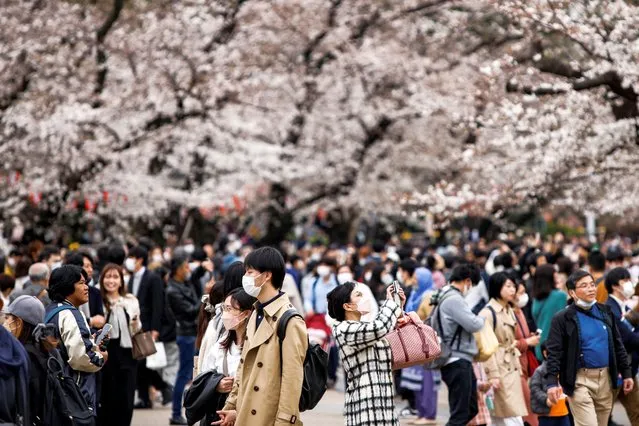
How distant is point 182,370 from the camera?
39.6 ft

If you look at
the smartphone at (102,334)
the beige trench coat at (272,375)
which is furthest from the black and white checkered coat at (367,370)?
the smartphone at (102,334)

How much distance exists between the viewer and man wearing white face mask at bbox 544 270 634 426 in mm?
8797

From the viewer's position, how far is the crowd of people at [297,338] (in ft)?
21.4

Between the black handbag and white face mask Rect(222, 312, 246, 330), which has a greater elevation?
white face mask Rect(222, 312, 246, 330)

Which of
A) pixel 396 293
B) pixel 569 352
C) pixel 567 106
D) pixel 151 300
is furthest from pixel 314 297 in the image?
pixel 396 293

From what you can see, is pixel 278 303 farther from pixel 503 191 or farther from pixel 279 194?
pixel 279 194

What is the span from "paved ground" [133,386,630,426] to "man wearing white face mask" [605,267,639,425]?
2313 mm

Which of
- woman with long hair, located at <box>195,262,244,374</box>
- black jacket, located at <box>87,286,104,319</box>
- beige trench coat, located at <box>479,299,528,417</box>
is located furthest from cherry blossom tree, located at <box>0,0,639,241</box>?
woman with long hair, located at <box>195,262,244,374</box>

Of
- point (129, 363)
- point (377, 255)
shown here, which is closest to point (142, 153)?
point (377, 255)

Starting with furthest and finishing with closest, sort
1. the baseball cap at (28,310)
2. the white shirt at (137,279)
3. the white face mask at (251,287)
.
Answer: the white shirt at (137,279), the baseball cap at (28,310), the white face mask at (251,287)

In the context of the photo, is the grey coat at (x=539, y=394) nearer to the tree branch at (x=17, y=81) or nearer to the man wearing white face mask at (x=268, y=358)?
the man wearing white face mask at (x=268, y=358)

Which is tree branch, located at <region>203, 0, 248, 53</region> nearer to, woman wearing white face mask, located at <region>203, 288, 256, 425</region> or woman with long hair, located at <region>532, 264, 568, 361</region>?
woman with long hair, located at <region>532, 264, 568, 361</region>

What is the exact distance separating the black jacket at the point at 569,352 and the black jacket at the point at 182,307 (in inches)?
191

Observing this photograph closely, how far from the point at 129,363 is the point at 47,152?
10388 mm
